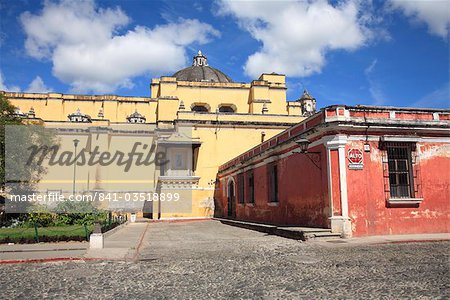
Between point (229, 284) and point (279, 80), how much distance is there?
32004mm

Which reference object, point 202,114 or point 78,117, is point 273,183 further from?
point 78,117

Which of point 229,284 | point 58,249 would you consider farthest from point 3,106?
point 229,284

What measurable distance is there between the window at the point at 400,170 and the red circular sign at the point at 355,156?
1.16 meters

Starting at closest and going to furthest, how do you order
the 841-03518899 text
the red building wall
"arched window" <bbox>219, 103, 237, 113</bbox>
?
the red building wall → the 841-03518899 text → "arched window" <bbox>219, 103, 237, 113</bbox>

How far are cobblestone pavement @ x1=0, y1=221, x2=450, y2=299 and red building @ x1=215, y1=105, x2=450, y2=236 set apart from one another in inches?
98.8

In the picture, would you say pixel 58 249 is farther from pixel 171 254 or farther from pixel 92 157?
pixel 92 157

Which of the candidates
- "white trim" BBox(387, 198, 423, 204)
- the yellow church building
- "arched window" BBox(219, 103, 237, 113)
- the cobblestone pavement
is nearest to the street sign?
"white trim" BBox(387, 198, 423, 204)

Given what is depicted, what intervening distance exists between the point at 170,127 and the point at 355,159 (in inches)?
845

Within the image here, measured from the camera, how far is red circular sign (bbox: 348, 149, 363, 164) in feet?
Answer: 38.6

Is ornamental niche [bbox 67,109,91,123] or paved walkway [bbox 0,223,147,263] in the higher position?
ornamental niche [bbox 67,109,91,123]

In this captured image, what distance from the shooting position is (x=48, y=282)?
20.3ft

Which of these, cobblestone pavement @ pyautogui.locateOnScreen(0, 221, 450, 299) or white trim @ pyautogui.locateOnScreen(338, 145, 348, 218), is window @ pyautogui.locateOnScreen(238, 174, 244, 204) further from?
cobblestone pavement @ pyautogui.locateOnScreen(0, 221, 450, 299)

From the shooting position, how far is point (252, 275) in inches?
247

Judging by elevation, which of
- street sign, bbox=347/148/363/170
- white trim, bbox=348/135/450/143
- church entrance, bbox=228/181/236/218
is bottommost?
church entrance, bbox=228/181/236/218
